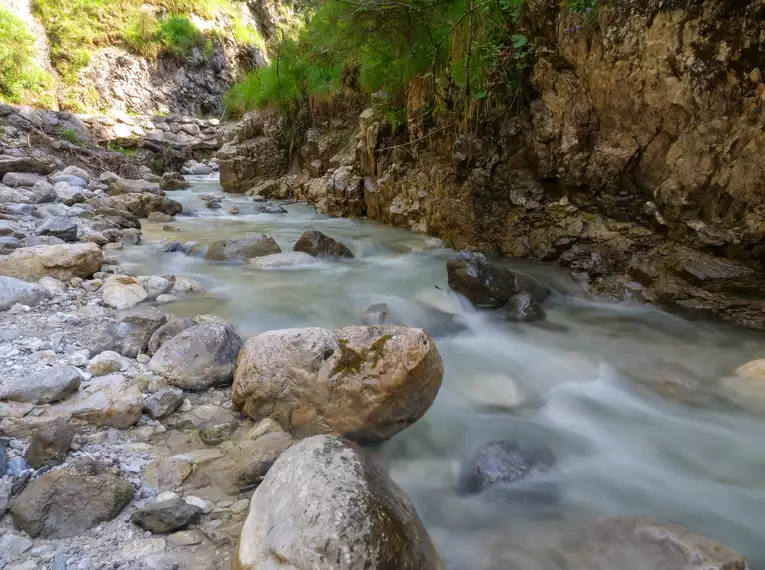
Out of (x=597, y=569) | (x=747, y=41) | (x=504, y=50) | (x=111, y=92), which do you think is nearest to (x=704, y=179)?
(x=747, y=41)

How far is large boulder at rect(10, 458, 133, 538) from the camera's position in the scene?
154 cm

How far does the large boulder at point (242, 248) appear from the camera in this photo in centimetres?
523

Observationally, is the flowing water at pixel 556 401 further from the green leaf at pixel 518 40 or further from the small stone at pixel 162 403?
the green leaf at pixel 518 40

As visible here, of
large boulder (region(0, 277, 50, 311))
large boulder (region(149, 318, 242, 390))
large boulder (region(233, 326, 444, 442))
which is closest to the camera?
large boulder (region(233, 326, 444, 442))

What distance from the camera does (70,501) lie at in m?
1.61

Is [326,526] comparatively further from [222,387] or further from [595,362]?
[595,362]

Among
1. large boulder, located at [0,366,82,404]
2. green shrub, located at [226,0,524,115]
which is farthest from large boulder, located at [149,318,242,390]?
green shrub, located at [226,0,524,115]

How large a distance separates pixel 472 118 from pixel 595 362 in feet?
10.2

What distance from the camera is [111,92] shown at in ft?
52.1

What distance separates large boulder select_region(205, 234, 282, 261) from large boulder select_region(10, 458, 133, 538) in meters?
3.66

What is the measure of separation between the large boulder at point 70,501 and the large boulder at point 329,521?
530 mm

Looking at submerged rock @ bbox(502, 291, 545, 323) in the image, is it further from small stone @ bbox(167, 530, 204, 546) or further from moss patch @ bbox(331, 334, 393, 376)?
small stone @ bbox(167, 530, 204, 546)

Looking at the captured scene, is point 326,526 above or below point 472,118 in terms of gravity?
below

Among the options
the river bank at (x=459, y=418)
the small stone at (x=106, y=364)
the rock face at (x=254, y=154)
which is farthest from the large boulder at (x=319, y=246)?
the rock face at (x=254, y=154)
